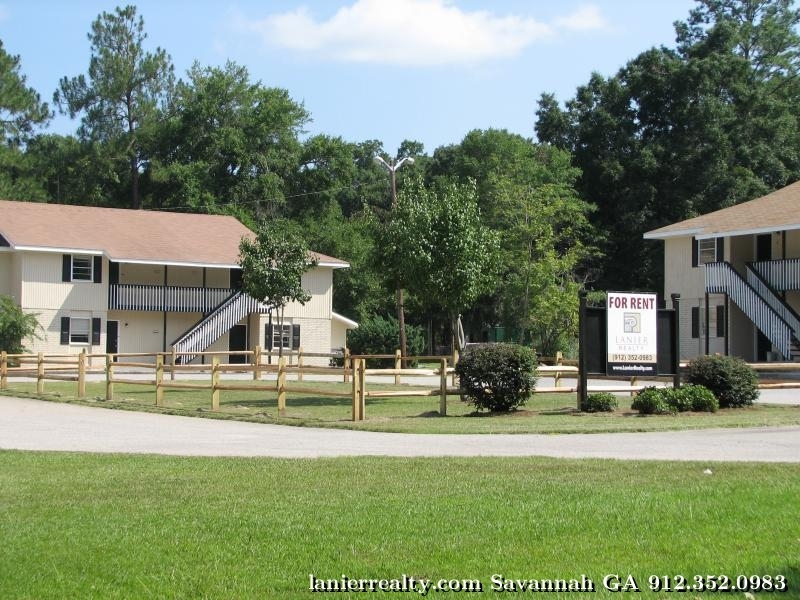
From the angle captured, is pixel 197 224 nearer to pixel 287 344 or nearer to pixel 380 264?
pixel 287 344

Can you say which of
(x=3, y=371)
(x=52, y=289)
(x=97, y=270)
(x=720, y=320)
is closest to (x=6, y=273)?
(x=52, y=289)

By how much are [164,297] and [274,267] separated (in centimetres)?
973

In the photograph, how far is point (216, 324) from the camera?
1977 inches

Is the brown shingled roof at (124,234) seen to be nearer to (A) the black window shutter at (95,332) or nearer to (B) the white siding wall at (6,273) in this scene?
(B) the white siding wall at (6,273)

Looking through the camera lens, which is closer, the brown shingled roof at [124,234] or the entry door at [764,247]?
the entry door at [764,247]

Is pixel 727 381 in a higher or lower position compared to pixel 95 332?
lower

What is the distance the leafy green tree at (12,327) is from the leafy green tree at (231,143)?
23358 mm

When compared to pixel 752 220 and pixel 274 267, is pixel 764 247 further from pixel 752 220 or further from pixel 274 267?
pixel 274 267

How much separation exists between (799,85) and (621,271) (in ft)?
59.4

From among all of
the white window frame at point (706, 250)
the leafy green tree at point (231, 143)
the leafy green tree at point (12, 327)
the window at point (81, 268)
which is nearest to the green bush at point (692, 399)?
the white window frame at point (706, 250)

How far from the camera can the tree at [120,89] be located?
71.9m

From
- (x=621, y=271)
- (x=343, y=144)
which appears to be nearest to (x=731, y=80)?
(x=621, y=271)

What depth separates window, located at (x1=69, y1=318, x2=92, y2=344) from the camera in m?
48.8

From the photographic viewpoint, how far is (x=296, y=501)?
977 cm
